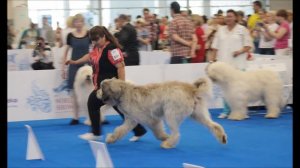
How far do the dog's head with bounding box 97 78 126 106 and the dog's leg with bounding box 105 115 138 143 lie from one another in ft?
0.97

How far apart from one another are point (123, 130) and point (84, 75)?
157 centimetres

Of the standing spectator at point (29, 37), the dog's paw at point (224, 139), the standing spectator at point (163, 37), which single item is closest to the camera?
the dog's paw at point (224, 139)

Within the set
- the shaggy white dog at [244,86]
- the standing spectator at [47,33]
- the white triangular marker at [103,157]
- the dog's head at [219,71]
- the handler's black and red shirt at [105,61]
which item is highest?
the standing spectator at [47,33]

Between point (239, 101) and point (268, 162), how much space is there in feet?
9.05

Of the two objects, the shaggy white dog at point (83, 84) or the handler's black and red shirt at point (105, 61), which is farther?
the shaggy white dog at point (83, 84)

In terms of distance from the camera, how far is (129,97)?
18.8 ft

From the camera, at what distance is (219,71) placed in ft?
25.2

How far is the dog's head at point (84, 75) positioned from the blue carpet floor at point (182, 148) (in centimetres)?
69

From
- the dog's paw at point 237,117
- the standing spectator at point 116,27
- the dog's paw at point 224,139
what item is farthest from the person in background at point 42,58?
the dog's paw at point 224,139

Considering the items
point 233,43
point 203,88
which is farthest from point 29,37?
point 203,88

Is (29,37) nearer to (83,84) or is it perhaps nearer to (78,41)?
(78,41)

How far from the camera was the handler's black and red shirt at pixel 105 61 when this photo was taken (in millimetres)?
5801

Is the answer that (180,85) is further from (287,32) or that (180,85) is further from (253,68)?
(287,32)

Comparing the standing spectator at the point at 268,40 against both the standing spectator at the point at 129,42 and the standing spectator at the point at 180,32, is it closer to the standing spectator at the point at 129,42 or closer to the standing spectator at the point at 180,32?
the standing spectator at the point at 180,32
